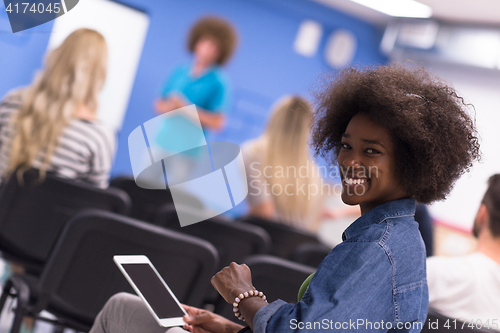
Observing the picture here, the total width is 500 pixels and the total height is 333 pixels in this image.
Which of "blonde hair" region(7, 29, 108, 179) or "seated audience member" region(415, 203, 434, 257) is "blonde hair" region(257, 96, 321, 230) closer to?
"blonde hair" region(7, 29, 108, 179)

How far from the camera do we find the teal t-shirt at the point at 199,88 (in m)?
5.85

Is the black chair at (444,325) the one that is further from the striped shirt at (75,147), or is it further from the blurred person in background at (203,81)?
the blurred person in background at (203,81)

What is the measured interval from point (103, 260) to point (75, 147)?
4.18 feet

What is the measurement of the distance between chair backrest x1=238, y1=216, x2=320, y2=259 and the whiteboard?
3247 mm

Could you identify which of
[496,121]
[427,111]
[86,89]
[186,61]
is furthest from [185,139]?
[427,111]

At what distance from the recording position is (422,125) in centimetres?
120

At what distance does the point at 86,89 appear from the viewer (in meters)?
3.00

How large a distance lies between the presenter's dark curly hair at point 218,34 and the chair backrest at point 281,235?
347 centimetres

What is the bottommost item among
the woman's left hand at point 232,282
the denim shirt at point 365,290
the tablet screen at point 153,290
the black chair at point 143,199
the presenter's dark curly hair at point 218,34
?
the black chair at point 143,199

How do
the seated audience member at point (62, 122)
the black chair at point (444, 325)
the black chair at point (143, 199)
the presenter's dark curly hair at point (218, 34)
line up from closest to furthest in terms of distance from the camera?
the black chair at point (444, 325), the seated audience member at point (62, 122), the black chair at point (143, 199), the presenter's dark curly hair at point (218, 34)

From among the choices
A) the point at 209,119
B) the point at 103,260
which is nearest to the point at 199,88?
the point at 209,119

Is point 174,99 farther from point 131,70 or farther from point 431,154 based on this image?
point 431,154

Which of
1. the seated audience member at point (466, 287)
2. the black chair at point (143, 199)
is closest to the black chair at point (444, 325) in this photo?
the seated audience member at point (466, 287)

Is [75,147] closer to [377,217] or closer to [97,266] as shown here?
[97,266]
